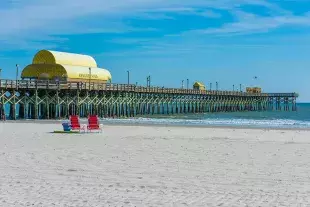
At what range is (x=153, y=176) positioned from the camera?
928 centimetres

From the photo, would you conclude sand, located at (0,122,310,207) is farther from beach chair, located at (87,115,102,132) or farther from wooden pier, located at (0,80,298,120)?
wooden pier, located at (0,80,298,120)

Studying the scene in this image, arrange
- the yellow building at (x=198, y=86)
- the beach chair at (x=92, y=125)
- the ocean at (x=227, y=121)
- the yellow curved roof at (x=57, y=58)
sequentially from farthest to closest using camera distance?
the yellow building at (x=198, y=86)
the yellow curved roof at (x=57, y=58)
the ocean at (x=227, y=121)
the beach chair at (x=92, y=125)

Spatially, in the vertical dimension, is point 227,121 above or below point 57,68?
below

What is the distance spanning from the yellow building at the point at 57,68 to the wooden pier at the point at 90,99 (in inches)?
95.8

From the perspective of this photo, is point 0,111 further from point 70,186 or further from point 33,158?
point 70,186

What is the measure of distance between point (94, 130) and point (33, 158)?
1097 cm

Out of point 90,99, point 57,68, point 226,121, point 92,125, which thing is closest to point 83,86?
point 90,99

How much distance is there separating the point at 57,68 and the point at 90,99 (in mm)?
4141

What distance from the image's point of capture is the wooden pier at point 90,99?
134 feet

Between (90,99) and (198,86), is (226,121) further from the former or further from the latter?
(198,86)

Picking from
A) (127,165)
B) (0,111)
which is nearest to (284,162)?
(127,165)

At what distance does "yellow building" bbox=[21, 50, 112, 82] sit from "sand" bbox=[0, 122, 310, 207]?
35.2 metres

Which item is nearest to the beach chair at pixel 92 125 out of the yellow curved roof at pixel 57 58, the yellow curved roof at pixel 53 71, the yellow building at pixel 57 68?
the yellow building at pixel 57 68

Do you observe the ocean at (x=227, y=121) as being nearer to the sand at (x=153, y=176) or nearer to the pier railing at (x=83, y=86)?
the pier railing at (x=83, y=86)
